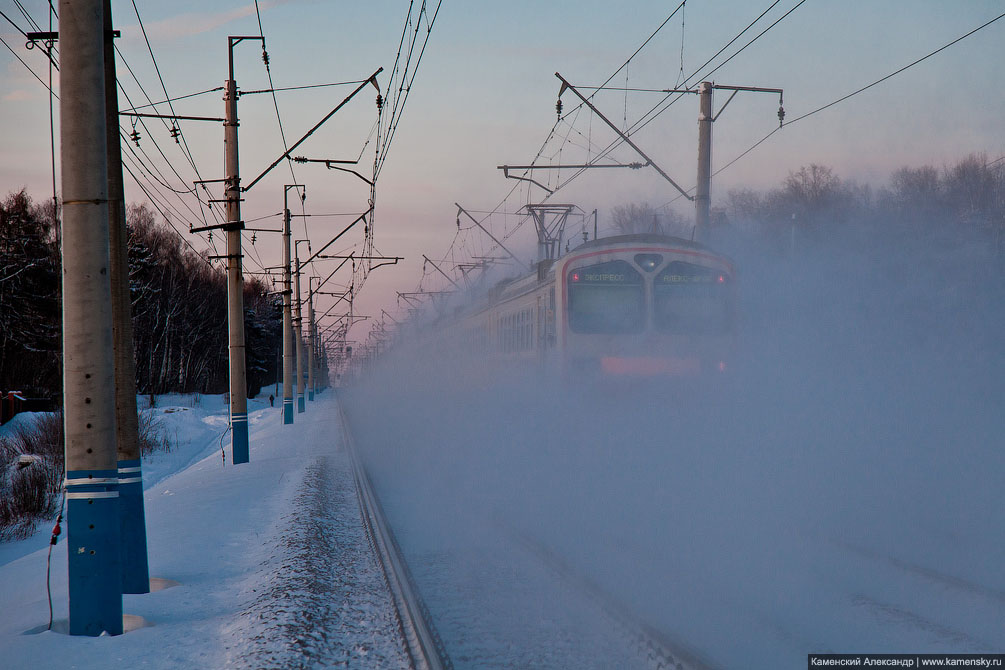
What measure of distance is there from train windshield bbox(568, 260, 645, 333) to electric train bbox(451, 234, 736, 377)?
15mm

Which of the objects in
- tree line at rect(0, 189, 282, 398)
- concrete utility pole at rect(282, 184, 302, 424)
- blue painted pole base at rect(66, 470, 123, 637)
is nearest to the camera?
blue painted pole base at rect(66, 470, 123, 637)

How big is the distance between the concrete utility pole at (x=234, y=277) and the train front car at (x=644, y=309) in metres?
6.50

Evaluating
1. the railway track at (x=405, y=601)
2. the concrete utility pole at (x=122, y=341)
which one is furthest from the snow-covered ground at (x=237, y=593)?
the concrete utility pole at (x=122, y=341)

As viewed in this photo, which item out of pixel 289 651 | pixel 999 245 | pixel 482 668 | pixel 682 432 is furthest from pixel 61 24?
pixel 999 245

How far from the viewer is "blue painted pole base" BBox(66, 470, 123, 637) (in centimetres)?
557

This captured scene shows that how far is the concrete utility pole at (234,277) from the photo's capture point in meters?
15.6

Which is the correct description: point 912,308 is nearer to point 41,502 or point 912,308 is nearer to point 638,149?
point 638,149

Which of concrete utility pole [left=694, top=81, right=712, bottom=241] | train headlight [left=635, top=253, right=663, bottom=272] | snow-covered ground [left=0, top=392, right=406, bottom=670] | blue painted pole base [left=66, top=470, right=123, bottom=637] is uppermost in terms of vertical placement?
concrete utility pole [left=694, top=81, right=712, bottom=241]

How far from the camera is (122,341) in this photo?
7.21 meters

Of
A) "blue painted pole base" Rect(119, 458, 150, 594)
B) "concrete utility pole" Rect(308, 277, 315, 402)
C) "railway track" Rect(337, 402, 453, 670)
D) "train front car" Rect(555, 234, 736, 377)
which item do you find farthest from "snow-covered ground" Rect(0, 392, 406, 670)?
"concrete utility pole" Rect(308, 277, 315, 402)

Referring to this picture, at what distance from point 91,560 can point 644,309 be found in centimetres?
892

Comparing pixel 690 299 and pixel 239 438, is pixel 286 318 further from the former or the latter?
pixel 690 299

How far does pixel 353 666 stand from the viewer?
16.0ft

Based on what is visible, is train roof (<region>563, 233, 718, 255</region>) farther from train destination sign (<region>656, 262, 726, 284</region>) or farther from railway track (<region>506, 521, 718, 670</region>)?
railway track (<region>506, 521, 718, 670</region>)
